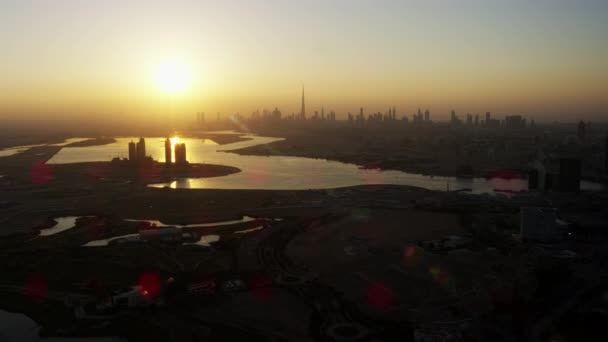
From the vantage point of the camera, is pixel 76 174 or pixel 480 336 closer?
pixel 480 336

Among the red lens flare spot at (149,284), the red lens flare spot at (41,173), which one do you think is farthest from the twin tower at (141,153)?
the red lens flare spot at (149,284)

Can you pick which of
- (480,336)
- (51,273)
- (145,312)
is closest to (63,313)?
(145,312)

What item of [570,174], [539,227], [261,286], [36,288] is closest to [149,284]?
[261,286]

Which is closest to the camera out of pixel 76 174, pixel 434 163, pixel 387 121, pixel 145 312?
pixel 145 312

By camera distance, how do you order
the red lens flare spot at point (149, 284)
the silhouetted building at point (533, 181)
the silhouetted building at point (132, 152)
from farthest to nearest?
the silhouetted building at point (132, 152) → the silhouetted building at point (533, 181) → the red lens flare spot at point (149, 284)

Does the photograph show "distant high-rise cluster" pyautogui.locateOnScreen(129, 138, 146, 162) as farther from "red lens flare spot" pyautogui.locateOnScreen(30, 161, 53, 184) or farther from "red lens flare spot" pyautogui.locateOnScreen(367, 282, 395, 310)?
"red lens flare spot" pyautogui.locateOnScreen(367, 282, 395, 310)

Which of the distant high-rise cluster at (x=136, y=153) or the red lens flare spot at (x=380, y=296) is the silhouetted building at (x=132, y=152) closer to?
the distant high-rise cluster at (x=136, y=153)

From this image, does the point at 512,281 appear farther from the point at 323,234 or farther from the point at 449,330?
the point at 323,234

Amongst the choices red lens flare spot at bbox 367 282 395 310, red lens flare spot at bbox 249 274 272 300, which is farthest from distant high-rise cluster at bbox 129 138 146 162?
red lens flare spot at bbox 367 282 395 310
